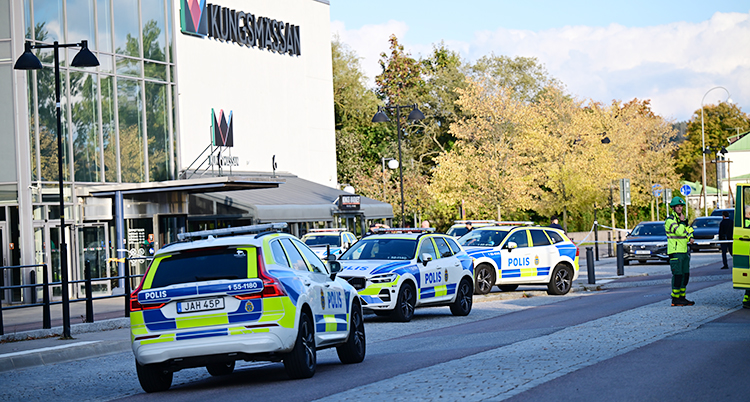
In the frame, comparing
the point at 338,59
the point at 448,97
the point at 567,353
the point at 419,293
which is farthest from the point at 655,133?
the point at 567,353

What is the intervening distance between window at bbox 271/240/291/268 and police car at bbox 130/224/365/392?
0.04 m

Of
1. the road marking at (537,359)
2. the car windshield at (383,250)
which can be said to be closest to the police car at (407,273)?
the car windshield at (383,250)

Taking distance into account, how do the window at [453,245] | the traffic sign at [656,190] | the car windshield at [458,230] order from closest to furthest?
the window at [453,245]
the car windshield at [458,230]
the traffic sign at [656,190]

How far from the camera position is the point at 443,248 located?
19031 millimetres

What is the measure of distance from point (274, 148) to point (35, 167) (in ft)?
42.3

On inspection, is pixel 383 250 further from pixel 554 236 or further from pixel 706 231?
pixel 706 231

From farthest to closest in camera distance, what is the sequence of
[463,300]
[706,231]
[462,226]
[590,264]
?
[706,231] → [462,226] → [590,264] → [463,300]

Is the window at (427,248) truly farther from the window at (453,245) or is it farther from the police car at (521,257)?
the police car at (521,257)

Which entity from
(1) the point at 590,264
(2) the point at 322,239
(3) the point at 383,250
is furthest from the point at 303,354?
(2) the point at 322,239

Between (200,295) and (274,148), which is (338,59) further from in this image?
(200,295)

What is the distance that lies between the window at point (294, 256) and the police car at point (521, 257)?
13.1m

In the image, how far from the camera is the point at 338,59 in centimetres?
6150

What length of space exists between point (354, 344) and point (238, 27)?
2719 centimetres

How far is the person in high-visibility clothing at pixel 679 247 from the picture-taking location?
641 inches
